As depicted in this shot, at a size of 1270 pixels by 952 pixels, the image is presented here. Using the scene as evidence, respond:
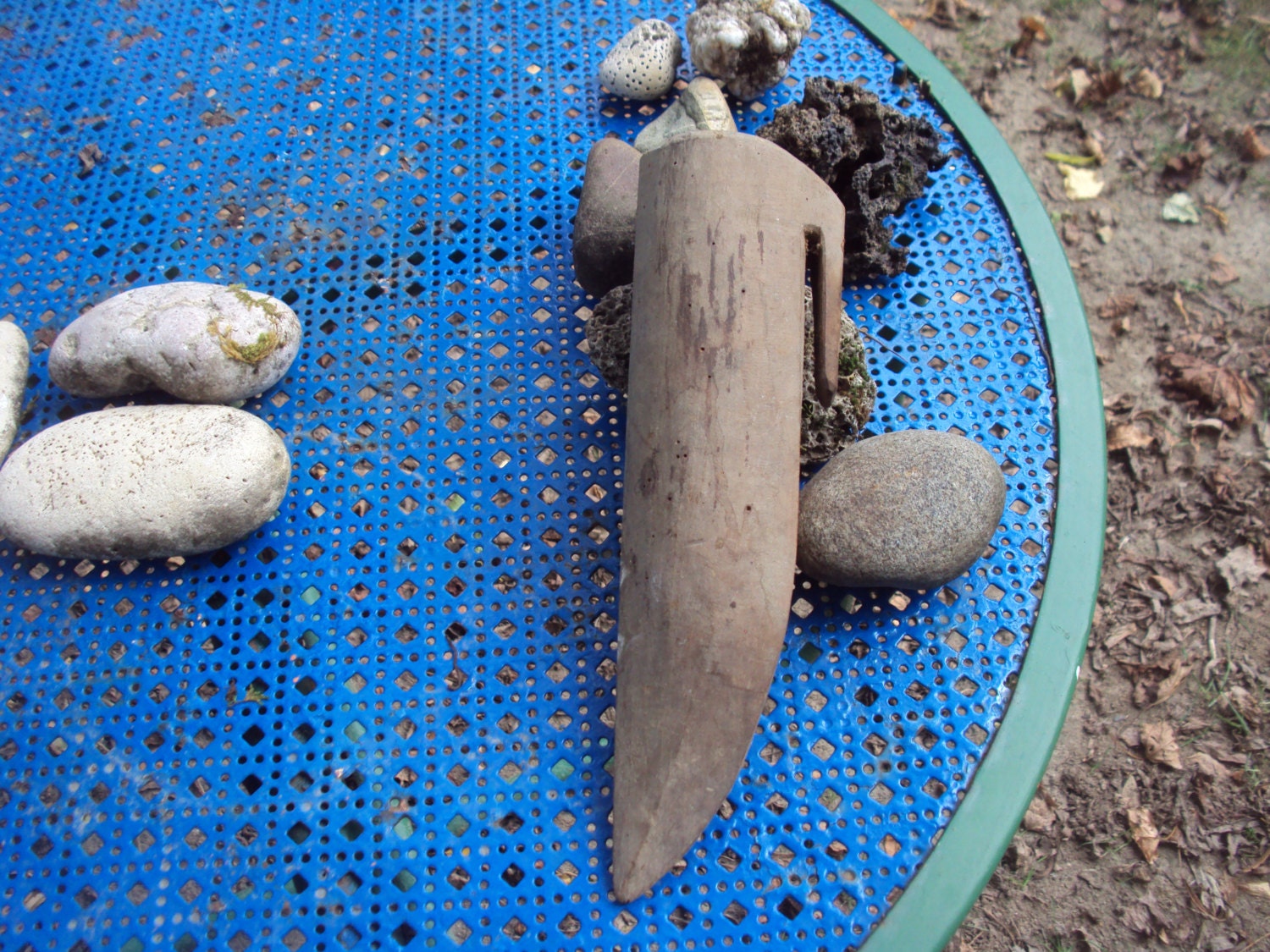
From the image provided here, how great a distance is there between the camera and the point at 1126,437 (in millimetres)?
2396

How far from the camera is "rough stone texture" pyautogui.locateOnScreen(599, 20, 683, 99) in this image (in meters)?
2.09

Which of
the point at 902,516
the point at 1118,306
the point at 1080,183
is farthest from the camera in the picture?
the point at 1080,183

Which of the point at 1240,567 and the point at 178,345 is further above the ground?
the point at 178,345

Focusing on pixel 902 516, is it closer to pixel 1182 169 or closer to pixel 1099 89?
pixel 1182 169

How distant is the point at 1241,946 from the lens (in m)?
1.83

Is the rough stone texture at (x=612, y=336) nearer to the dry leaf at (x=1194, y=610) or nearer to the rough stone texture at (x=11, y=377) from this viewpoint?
the rough stone texture at (x=11, y=377)

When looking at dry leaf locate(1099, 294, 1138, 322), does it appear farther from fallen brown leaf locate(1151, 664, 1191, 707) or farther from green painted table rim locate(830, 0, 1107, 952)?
fallen brown leaf locate(1151, 664, 1191, 707)

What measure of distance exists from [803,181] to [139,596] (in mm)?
1506

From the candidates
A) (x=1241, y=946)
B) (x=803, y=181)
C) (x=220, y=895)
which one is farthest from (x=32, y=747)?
(x=1241, y=946)

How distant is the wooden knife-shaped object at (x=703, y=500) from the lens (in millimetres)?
1330

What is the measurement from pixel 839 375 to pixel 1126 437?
1.24 metres

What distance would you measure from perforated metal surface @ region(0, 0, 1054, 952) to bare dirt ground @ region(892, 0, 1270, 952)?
710 mm

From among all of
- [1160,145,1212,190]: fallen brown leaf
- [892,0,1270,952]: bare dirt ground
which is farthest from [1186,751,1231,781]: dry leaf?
[1160,145,1212,190]: fallen brown leaf

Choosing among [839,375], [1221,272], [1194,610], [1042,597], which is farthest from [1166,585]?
[839,375]
